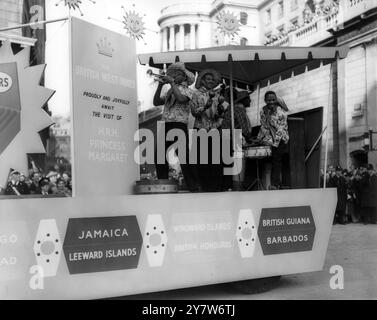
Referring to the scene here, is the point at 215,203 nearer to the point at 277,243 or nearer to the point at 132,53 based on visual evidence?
the point at 277,243

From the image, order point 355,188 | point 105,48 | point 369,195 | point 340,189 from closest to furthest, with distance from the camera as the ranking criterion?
1. point 105,48
2. point 355,188
3. point 340,189
4. point 369,195

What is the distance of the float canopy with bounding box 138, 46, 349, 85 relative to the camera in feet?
14.8

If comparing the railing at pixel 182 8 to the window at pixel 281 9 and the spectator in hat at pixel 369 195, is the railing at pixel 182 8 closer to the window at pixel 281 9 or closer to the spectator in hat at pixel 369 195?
the window at pixel 281 9

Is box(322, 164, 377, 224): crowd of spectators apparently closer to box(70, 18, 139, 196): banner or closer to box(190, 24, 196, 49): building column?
box(190, 24, 196, 49): building column

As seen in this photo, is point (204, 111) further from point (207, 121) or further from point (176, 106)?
point (176, 106)

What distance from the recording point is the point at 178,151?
470cm

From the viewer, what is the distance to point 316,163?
531 cm

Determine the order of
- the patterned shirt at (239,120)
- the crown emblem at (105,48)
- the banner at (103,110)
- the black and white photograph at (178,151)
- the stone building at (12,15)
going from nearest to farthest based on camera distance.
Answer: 1. the black and white photograph at (178,151)
2. the banner at (103,110)
3. the crown emblem at (105,48)
4. the stone building at (12,15)
5. the patterned shirt at (239,120)

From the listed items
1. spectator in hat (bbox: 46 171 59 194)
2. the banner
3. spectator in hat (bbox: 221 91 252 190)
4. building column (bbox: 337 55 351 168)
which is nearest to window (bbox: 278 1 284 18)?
spectator in hat (bbox: 221 91 252 190)

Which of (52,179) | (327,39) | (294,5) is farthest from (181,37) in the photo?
(52,179)

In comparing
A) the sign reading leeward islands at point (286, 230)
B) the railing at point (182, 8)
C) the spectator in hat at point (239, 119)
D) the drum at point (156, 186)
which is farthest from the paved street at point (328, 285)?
the railing at point (182, 8)

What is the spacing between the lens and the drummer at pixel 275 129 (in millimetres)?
4957

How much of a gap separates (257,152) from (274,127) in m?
0.30

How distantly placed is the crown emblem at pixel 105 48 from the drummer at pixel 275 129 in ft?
5.23
